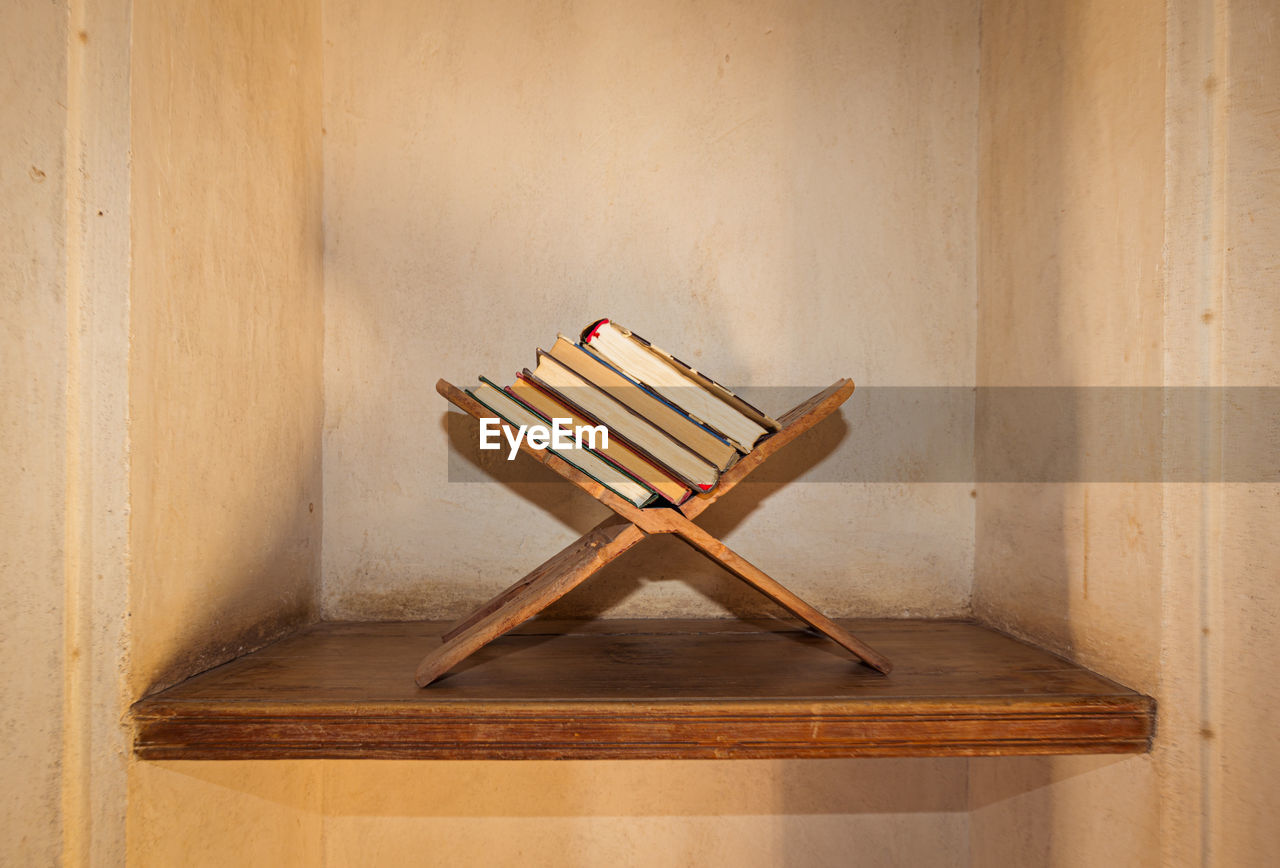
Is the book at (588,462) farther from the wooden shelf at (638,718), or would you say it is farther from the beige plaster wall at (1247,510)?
the beige plaster wall at (1247,510)

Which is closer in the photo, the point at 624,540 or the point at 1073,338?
the point at 624,540

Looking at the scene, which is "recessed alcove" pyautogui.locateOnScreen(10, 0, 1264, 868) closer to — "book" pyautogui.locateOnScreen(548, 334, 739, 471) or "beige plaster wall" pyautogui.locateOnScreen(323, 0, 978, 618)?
"beige plaster wall" pyautogui.locateOnScreen(323, 0, 978, 618)

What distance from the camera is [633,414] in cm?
96

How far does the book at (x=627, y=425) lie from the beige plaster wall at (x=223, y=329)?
529 millimetres

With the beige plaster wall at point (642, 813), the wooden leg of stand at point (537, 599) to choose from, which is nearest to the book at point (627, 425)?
the wooden leg of stand at point (537, 599)

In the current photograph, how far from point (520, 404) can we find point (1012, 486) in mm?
977

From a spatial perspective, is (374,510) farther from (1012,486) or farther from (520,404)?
(1012,486)

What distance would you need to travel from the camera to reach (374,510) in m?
1.44

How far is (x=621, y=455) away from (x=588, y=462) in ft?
0.16

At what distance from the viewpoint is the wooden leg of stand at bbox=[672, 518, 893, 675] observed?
3.15 ft

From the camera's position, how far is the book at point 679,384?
96cm

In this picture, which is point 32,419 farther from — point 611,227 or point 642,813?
point 642,813

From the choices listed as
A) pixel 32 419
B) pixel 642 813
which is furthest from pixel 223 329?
pixel 642 813

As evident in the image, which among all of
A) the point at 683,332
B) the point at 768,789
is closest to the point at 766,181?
the point at 683,332
